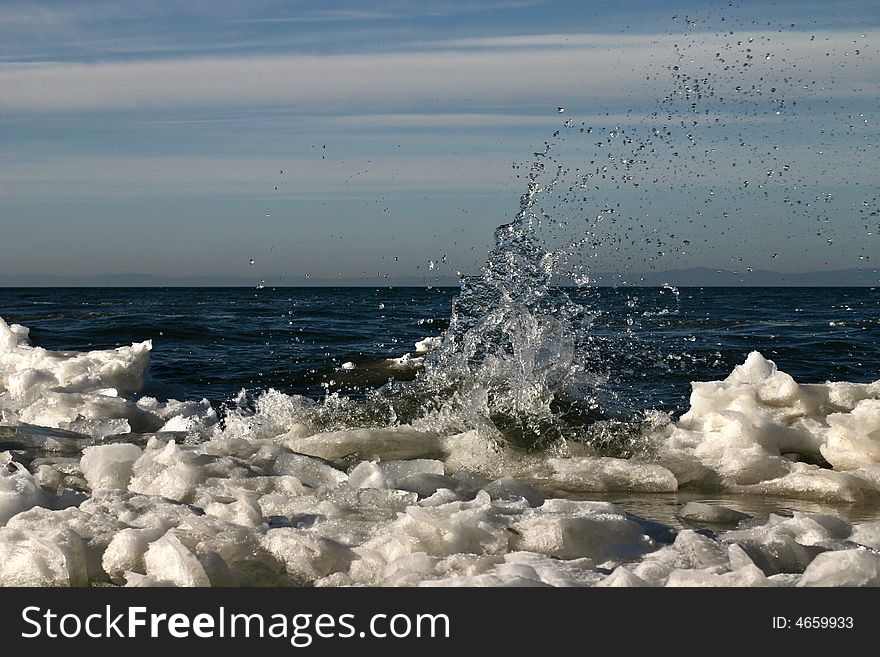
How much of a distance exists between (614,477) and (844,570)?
2299mm

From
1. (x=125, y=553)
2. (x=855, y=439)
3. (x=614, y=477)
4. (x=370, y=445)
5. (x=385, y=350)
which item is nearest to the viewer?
(x=125, y=553)

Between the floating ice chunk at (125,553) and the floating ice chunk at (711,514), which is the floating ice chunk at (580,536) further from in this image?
the floating ice chunk at (125,553)

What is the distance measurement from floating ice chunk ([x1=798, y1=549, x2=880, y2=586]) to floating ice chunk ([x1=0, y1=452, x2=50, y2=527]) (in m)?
3.20

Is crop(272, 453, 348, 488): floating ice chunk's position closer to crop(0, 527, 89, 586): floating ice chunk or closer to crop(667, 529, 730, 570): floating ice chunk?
crop(0, 527, 89, 586): floating ice chunk

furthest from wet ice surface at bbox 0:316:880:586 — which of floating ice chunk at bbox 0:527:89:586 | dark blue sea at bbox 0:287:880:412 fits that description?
dark blue sea at bbox 0:287:880:412

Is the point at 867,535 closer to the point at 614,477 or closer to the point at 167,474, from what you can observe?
the point at 614,477

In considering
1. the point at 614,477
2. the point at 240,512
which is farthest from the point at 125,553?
the point at 614,477

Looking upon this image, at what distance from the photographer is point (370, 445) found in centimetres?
616

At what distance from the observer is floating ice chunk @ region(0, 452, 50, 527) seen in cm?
413

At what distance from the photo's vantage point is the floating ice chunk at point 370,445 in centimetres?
608

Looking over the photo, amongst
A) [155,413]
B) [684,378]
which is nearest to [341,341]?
[684,378]

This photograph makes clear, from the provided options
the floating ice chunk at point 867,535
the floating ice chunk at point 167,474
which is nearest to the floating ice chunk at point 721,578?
the floating ice chunk at point 867,535
